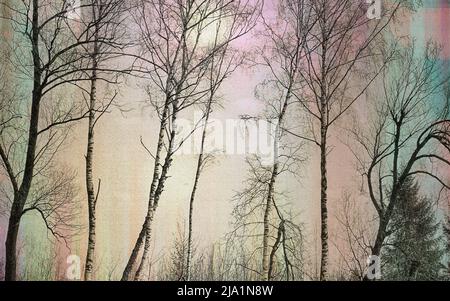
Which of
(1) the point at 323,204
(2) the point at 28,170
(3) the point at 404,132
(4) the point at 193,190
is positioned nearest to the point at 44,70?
(2) the point at 28,170

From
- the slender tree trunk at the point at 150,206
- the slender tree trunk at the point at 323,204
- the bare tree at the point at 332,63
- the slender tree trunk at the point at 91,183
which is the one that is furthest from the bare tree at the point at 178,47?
the slender tree trunk at the point at 323,204

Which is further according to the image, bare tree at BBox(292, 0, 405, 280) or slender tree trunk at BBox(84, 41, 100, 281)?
bare tree at BBox(292, 0, 405, 280)

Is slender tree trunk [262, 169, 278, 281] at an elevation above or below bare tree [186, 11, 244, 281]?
below

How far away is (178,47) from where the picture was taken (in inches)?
145

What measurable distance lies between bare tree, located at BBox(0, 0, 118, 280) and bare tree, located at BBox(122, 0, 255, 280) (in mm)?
417

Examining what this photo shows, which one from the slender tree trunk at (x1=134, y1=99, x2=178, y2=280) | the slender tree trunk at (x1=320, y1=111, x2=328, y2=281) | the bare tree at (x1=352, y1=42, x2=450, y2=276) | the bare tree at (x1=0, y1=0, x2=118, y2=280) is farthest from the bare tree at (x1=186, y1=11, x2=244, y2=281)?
the bare tree at (x1=352, y1=42, x2=450, y2=276)

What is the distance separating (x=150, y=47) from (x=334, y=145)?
1426 mm

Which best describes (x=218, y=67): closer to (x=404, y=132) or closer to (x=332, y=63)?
(x=332, y=63)

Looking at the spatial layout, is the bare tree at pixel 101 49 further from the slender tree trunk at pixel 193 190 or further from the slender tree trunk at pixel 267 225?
the slender tree trunk at pixel 267 225

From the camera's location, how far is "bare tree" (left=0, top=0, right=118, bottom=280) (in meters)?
3.62

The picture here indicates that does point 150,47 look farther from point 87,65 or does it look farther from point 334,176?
point 334,176

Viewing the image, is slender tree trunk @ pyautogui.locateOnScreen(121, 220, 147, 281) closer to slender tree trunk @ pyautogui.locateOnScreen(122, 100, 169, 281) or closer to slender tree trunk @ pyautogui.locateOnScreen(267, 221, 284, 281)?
slender tree trunk @ pyautogui.locateOnScreen(122, 100, 169, 281)

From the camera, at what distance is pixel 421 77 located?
3.76 m
